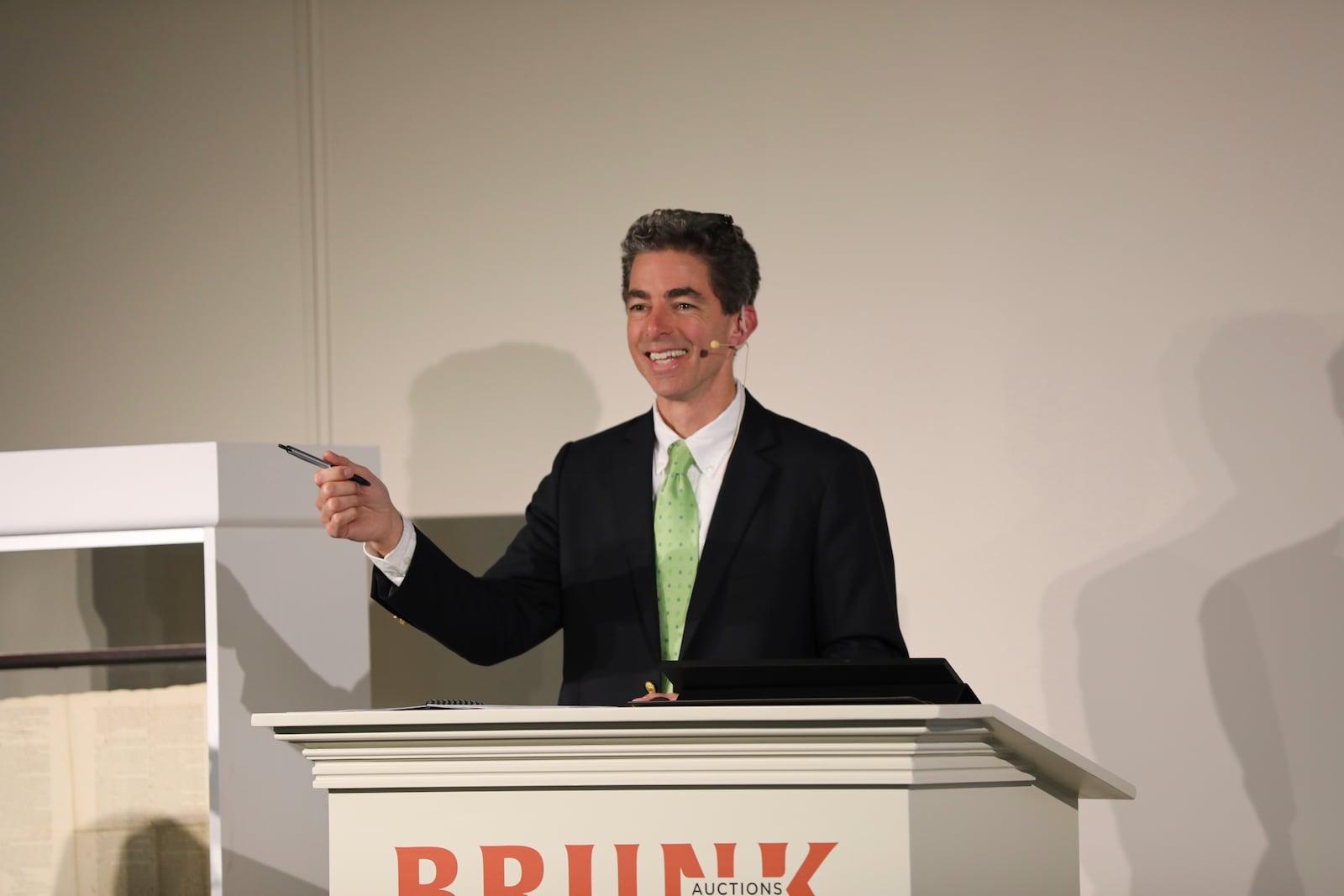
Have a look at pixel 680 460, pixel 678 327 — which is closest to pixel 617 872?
pixel 680 460

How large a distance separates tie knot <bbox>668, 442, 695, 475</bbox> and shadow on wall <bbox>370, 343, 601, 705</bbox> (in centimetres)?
104

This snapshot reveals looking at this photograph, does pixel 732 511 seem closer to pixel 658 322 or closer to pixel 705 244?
pixel 658 322

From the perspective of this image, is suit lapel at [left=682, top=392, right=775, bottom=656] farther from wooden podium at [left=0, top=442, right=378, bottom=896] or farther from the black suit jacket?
wooden podium at [left=0, top=442, right=378, bottom=896]

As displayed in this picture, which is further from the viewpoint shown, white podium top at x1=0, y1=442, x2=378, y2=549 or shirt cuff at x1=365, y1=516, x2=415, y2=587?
white podium top at x1=0, y1=442, x2=378, y2=549

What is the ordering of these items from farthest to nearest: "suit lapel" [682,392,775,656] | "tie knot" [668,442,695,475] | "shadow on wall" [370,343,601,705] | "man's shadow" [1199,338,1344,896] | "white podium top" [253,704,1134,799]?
"shadow on wall" [370,343,601,705], "man's shadow" [1199,338,1344,896], "tie knot" [668,442,695,475], "suit lapel" [682,392,775,656], "white podium top" [253,704,1134,799]

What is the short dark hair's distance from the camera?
7.49 ft

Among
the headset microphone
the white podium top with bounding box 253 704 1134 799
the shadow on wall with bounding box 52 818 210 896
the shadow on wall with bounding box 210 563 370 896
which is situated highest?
the headset microphone

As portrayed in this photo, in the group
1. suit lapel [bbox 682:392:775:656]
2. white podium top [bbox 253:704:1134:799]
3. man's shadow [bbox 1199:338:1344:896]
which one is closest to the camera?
white podium top [bbox 253:704:1134:799]

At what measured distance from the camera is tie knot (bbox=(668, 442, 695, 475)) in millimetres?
2229

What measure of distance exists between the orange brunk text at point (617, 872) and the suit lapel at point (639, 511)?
33.3 inches

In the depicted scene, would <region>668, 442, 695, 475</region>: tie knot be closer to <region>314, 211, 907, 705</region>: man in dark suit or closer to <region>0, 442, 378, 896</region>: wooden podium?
<region>314, 211, 907, 705</region>: man in dark suit

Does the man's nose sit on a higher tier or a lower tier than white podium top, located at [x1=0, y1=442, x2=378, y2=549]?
higher

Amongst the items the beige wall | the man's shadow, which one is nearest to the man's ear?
the beige wall

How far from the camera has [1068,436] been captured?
307cm
